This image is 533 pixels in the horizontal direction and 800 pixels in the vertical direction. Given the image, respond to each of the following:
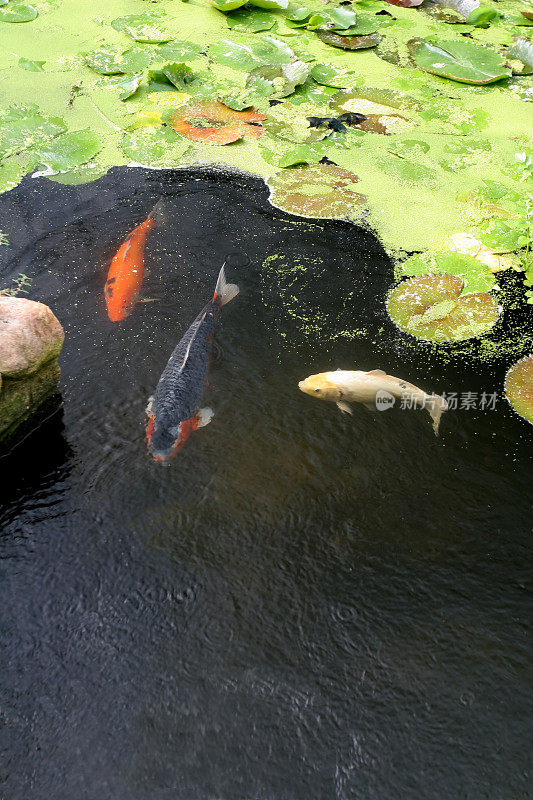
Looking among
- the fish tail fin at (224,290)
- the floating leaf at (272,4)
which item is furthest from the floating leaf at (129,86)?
the fish tail fin at (224,290)

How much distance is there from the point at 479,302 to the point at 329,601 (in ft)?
7.72

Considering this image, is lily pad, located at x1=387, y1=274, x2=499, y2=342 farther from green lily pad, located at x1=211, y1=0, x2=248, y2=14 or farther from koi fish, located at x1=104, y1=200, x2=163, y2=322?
green lily pad, located at x1=211, y1=0, x2=248, y2=14

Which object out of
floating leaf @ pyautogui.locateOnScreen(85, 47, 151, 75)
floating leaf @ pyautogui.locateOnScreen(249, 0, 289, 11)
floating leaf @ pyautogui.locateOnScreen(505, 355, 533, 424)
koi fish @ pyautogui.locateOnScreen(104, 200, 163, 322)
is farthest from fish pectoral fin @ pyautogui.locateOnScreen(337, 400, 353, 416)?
floating leaf @ pyautogui.locateOnScreen(249, 0, 289, 11)

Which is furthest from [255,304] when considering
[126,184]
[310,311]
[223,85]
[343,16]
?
[343,16]

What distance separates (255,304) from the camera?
415cm

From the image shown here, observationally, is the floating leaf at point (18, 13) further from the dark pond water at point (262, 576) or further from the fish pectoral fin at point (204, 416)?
the fish pectoral fin at point (204, 416)

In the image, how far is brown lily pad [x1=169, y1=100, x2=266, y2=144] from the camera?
5.45 meters

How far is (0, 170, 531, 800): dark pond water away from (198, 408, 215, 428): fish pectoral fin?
0.15 ft

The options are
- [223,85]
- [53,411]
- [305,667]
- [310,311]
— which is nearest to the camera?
[305,667]

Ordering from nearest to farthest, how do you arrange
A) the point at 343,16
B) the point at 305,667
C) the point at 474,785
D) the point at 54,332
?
1. the point at 474,785
2. the point at 305,667
3. the point at 54,332
4. the point at 343,16

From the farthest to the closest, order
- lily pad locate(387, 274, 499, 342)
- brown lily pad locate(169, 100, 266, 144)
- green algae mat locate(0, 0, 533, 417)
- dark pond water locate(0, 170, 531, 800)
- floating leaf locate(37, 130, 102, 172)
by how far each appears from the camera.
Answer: brown lily pad locate(169, 100, 266, 144)
floating leaf locate(37, 130, 102, 172)
green algae mat locate(0, 0, 533, 417)
lily pad locate(387, 274, 499, 342)
dark pond water locate(0, 170, 531, 800)

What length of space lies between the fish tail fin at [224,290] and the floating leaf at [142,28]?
12.7 ft

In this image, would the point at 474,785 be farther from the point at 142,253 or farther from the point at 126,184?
the point at 126,184

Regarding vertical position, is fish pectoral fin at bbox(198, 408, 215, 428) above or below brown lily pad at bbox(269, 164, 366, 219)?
below
